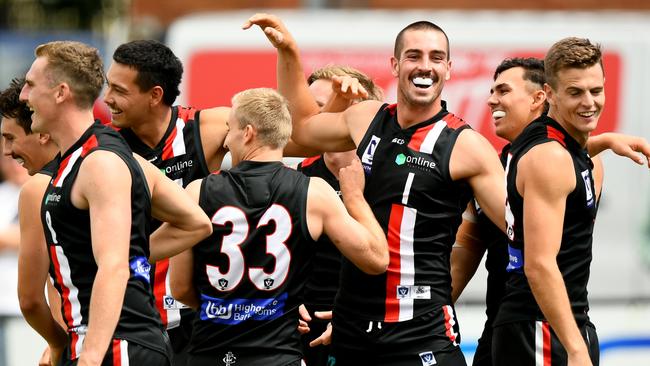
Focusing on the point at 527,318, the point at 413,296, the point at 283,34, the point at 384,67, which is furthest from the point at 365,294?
the point at 384,67

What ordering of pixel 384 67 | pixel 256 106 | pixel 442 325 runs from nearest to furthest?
pixel 256 106 < pixel 442 325 < pixel 384 67

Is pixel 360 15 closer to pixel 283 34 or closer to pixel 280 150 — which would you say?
pixel 283 34

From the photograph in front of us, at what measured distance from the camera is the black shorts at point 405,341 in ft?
19.8

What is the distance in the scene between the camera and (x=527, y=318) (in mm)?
5895

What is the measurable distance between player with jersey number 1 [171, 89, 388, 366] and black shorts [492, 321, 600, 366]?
28.3 inches

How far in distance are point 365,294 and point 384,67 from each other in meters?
5.44

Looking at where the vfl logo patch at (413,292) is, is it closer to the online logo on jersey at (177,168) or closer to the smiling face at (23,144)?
the online logo on jersey at (177,168)

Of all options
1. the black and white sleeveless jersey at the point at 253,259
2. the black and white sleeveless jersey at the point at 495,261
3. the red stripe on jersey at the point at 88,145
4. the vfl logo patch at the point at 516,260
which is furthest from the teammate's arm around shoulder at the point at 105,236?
the black and white sleeveless jersey at the point at 495,261

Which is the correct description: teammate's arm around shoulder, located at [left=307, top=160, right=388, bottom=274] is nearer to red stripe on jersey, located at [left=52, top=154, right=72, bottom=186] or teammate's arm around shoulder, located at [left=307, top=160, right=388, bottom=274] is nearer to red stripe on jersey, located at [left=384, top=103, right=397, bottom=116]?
red stripe on jersey, located at [left=384, top=103, right=397, bottom=116]

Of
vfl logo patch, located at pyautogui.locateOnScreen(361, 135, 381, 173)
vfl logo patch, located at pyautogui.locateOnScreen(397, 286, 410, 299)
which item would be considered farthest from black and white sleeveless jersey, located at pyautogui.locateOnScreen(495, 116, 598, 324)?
vfl logo patch, located at pyautogui.locateOnScreen(361, 135, 381, 173)

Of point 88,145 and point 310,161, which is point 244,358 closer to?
point 88,145

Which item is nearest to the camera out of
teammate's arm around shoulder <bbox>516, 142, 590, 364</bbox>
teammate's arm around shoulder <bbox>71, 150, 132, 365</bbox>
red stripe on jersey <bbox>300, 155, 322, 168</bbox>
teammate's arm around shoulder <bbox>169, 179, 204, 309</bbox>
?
teammate's arm around shoulder <bbox>71, 150, 132, 365</bbox>

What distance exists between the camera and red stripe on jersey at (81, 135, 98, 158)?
5117mm

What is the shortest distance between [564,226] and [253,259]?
141 centimetres
